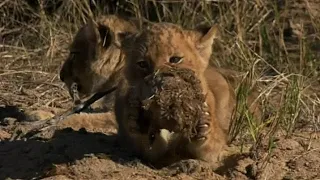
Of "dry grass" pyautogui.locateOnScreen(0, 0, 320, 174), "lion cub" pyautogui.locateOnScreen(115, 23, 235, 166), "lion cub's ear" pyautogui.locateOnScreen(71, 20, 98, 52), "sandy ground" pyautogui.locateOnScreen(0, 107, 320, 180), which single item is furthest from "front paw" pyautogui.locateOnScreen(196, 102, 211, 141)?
"lion cub's ear" pyautogui.locateOnScreen(71, 20, 98, 52)

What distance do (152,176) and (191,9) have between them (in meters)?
3.99

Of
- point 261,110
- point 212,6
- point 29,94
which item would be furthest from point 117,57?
point 212,6

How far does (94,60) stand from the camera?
6.57m

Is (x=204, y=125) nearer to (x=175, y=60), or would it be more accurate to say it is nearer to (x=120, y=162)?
(x=175, y=60)

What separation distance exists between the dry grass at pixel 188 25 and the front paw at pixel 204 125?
1584 mm

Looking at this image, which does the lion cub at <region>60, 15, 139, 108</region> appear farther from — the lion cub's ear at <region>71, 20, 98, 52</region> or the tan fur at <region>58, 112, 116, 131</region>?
the tan fur at <region>58, 112, 116, 131</region>

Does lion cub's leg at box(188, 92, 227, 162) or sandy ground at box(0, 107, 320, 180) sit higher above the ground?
lion cub's leg at box(188, 92, 227, 162)

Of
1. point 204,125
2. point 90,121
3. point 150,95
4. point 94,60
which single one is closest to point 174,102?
point 150,95

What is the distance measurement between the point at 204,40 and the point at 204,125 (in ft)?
2.68

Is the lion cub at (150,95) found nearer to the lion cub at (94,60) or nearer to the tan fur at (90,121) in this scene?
the tan fur at (90,121)

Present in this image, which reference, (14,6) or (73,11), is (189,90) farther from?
(14,6)

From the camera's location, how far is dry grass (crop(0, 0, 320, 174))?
6688 mm

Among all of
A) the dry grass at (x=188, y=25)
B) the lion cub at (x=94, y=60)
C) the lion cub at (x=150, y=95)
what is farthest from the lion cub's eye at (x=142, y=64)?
the lion cub at (x=94, y=60)

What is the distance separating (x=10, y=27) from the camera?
8.57 metres
